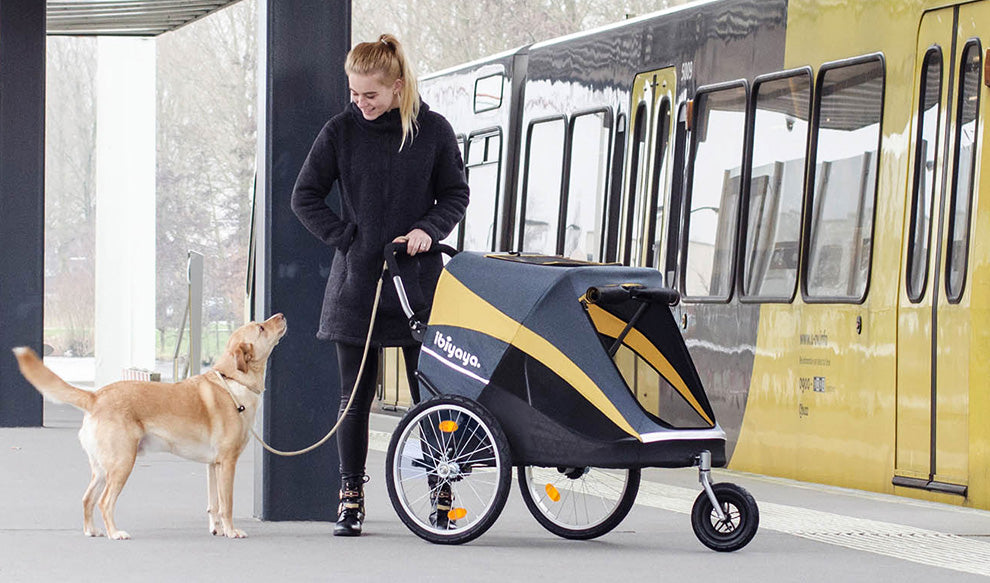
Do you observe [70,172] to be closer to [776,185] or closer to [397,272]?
[776,185]

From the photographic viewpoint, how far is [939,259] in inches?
354

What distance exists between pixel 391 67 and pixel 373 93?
0.12 m

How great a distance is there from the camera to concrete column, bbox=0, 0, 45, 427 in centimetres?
1451

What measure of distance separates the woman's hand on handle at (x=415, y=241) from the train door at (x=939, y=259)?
10.2ft

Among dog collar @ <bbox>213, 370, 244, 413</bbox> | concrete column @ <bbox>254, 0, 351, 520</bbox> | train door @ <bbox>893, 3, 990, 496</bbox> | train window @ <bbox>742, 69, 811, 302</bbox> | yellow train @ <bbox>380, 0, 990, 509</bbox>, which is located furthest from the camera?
train window @ <bbox>742, 69, 811, 302</bbox>

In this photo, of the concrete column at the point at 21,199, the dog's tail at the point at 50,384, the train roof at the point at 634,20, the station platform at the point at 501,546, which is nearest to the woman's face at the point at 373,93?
the dog's tail at the point at 50,384

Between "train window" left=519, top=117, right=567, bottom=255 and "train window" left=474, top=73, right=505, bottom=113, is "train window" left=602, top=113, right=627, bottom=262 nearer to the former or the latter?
"train window" left=519, top=117, right=567, bottom=255

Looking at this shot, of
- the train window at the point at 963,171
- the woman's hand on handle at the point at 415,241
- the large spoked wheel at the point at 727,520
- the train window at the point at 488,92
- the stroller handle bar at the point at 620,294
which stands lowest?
the large spoked wheel at the point at 727,520

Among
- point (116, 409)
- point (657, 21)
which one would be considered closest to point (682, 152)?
point (657, 21)

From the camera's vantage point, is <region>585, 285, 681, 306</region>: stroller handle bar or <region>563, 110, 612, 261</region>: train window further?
<region>563, 110, 612, 261</region>: train window

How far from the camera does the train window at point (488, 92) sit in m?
14.2

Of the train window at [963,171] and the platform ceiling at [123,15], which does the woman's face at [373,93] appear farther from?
the platform ceiling at [123,15]

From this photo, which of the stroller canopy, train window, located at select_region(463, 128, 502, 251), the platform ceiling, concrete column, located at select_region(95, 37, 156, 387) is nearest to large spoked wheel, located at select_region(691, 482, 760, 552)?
the stroller canopy

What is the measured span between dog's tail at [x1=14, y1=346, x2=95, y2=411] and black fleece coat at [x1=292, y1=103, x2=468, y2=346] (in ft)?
3.13
